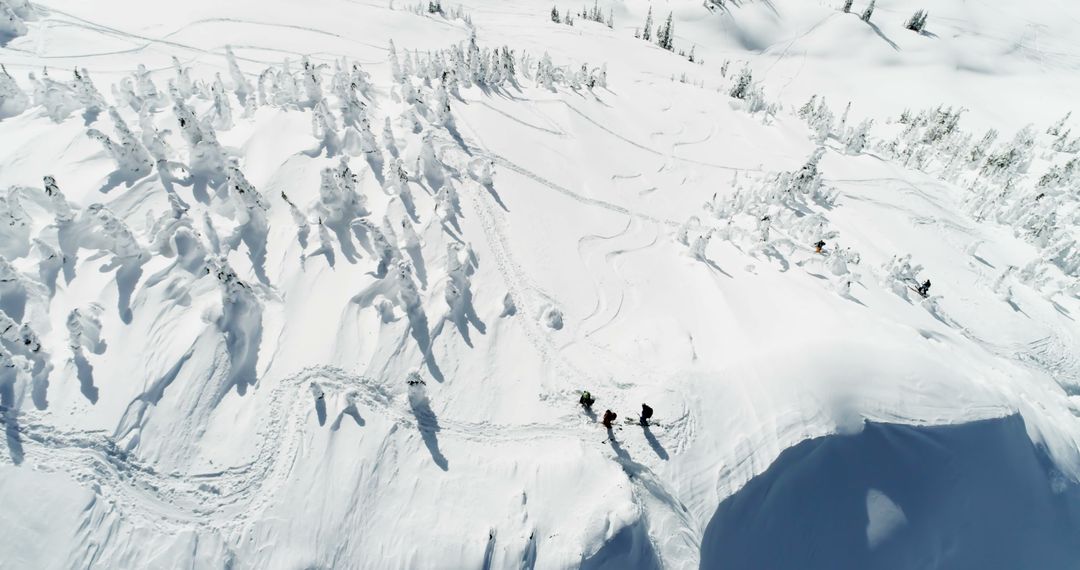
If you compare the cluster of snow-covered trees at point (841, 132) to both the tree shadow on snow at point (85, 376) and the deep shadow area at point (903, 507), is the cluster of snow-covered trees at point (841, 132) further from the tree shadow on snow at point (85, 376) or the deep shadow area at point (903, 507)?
the tree shadow on snow at point (85, 376)

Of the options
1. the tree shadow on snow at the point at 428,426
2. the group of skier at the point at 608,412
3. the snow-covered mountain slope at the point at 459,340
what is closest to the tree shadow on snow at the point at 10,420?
the snow-covered mountain slope at the point at 459,340

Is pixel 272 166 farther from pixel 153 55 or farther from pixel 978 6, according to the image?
pixel 978 6

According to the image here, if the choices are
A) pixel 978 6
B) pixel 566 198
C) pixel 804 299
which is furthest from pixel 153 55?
pixel 978 6

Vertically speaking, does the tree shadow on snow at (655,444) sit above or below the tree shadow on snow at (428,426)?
below

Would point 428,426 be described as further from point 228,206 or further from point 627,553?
point 228,206

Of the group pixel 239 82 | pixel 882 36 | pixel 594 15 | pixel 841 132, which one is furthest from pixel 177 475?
pixel 882 36

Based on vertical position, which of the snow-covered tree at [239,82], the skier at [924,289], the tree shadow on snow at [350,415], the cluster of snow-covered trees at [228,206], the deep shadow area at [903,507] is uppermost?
the snow-covered tree at [239,82]
